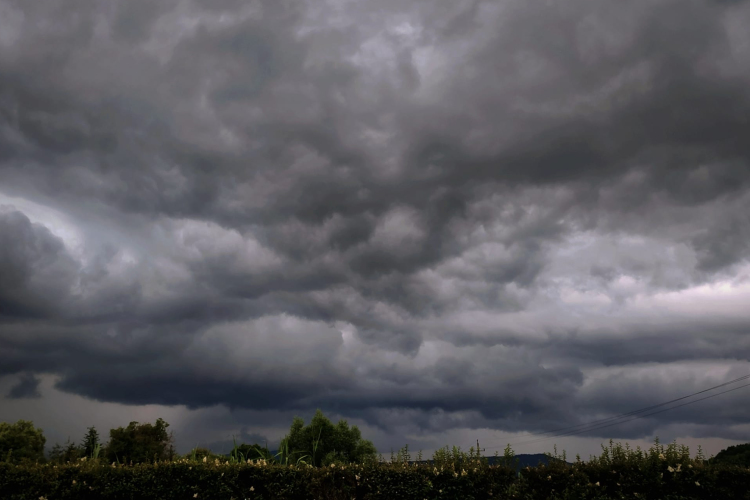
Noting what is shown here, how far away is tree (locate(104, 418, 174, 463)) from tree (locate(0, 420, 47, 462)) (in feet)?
21.0

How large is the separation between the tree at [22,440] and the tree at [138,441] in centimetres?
641

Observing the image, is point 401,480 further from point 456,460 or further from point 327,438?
point 327,438

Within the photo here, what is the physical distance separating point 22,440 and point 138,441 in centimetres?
1077

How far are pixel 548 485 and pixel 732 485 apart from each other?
4.64 m

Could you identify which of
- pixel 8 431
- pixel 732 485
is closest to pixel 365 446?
pixel 8 431

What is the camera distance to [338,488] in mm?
15914

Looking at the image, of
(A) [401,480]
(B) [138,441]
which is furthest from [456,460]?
(B) [138,441]

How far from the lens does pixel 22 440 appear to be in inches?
2023

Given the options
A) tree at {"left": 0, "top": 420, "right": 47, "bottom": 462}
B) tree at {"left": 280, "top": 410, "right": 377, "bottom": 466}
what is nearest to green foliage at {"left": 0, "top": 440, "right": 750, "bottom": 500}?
tree at {"left": 0, "top": 420, "right": 47, "bottom": 462}

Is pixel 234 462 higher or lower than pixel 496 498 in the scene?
higher

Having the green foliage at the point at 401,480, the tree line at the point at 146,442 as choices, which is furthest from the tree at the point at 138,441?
the green foliage at the point at 401,480

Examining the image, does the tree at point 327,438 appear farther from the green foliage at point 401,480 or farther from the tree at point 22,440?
the green foliage at point 401,480

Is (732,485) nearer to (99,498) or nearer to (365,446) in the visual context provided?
(99,498)

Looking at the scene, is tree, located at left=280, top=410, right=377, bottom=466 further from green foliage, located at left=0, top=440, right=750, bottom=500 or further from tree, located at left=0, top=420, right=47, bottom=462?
green foliage, located at left=0, top=440, right=750, bottom=500
